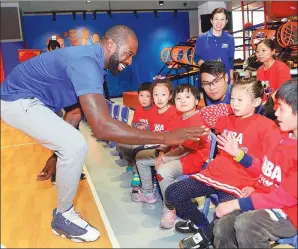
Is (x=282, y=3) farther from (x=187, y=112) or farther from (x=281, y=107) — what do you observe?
(x=281, y=107)

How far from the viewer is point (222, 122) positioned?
167 cm

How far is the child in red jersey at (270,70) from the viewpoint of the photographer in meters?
2.51

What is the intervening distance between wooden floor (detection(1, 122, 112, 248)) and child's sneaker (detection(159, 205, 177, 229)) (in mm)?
681

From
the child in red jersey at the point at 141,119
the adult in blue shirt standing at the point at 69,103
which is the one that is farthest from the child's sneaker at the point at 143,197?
the adult in blue shirt standing at the point at 69,103

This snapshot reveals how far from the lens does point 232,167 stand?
4.93 ft

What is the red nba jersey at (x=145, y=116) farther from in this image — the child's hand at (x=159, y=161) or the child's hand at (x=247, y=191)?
the child's hand at (x=247, y=191)

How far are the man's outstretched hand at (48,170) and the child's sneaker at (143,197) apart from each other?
3.24 ft

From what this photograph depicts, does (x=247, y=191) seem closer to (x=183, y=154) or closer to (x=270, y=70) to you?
(x=183, y=154)

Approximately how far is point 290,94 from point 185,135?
15.2 inches

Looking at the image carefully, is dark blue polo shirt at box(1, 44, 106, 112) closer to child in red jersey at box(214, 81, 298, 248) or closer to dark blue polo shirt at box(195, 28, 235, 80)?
child in red jersey at box(214, 81, 298, 248)

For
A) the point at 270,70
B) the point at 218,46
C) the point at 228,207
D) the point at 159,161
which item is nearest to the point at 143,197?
the point at 159,161

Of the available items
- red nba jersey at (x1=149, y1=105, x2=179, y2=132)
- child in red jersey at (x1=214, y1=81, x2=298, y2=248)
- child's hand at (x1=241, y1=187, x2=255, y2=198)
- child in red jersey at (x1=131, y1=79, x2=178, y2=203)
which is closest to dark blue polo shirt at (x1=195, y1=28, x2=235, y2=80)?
child in red jersey at (x1=131, y1=79, x2=178, y2=203)

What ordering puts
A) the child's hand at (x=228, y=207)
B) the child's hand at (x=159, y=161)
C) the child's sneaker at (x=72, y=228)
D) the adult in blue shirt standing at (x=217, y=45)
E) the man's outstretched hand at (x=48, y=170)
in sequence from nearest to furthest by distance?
1. the child's sneaker at (x=72, y=228)
2. the man's outstretched hand at (x=48, y=170)
3. the child's hand at (x=228, y=207)
4. the child's hand at (x=159, y=161)
5. the adult in blue shirt standing at (x=217, y=45)

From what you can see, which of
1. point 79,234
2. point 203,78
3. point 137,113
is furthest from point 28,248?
point 137,113
